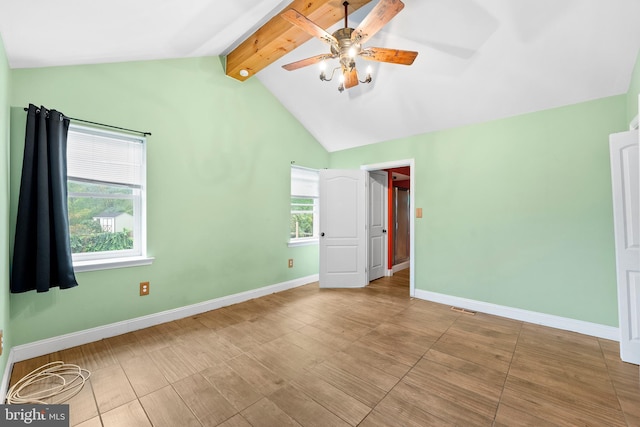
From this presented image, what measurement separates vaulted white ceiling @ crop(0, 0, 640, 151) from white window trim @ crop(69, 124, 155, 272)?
651 mm

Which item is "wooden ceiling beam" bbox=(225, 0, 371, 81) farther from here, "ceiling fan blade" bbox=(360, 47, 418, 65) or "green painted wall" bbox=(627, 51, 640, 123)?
"green painted wall" bbox=(627, 51, 640, 123)

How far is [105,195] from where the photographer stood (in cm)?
268

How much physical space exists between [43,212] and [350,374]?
108 inches

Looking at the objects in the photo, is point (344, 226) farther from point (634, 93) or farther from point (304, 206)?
point (634, 93)

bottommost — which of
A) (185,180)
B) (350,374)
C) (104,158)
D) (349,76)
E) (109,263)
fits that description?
(350,374)

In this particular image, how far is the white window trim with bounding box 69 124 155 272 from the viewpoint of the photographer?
250 cm

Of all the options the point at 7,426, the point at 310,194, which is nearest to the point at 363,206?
the point at 310,194

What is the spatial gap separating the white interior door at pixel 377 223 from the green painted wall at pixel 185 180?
134 centimetres

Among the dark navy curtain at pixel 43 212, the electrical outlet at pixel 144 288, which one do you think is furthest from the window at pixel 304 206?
the dark navy curtain at pixel 43 212

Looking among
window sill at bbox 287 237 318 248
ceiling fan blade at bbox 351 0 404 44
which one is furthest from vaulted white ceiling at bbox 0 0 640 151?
window sill at bbox 287 237 318 248

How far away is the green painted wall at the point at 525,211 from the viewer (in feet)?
8.88

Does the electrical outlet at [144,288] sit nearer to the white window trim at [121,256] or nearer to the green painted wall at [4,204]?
the white window trim at [121,256]

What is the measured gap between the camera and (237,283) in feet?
11.9

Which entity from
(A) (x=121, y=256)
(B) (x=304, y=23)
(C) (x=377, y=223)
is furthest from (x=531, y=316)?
(A) (x=121, y=256)
